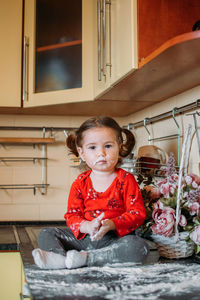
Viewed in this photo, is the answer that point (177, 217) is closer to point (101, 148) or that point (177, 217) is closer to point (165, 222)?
point (165, 222)

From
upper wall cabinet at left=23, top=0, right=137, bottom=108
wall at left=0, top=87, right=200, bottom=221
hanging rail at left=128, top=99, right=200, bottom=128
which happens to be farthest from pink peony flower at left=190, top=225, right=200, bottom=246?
wall at left=0, top=87, right=200, bottom=221

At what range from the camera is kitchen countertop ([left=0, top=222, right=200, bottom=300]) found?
72 centimetres

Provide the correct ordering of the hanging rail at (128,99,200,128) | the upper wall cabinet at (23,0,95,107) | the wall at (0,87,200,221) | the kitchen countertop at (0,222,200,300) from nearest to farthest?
the kitchen countertop at (0,222,200,300) → the hanging rail at (128,99,200,128) → the upper wall cabinet at (23,0,95,107) → the wall at (0,87,200,221)

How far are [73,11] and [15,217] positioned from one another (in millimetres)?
1033

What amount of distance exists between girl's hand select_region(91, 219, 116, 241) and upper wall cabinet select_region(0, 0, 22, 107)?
0.88 meters

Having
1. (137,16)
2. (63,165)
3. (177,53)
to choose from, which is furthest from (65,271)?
(63,165)

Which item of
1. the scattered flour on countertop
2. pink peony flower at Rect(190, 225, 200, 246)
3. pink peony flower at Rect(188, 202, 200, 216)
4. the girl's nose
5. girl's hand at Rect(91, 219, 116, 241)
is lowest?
the scattered flour on countertop

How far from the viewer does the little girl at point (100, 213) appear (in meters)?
0.97

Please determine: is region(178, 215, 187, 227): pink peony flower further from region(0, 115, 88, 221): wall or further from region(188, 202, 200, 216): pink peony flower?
region(0, 115, 88, 221): wall

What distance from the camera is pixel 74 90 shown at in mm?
1575

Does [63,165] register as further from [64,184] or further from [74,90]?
[74,90]

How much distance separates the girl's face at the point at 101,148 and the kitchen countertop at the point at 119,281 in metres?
0.29

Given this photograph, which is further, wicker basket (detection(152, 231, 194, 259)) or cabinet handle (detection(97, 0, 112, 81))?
cabinet handle (detection(97, 0, 112, 81))

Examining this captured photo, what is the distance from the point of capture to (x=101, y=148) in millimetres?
1104
